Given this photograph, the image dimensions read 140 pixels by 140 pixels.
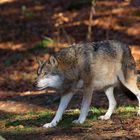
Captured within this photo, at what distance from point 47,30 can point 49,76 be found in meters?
18.3

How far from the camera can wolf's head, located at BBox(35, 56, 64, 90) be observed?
34.3 feet

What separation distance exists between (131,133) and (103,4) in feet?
70.6

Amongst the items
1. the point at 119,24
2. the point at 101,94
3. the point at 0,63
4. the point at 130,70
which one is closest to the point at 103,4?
the point at 119,24

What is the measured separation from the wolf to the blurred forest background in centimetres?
792

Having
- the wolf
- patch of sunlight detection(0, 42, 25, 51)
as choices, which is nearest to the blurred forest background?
patch of sunlight detection(0, 42, 25, 51)

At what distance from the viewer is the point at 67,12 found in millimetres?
30172

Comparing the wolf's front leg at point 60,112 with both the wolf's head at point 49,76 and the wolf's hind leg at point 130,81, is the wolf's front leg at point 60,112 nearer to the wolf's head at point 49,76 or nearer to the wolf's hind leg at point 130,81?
the wolf's head at point 49,76

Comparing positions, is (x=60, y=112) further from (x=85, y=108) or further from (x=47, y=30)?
(x=47, y=30)

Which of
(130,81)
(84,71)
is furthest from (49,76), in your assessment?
(130,81)

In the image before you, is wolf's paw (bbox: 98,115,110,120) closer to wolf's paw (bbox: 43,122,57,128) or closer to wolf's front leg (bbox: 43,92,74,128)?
wolf's front leg (bbox: 43,92,74,128)

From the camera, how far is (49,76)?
1051 centimetres

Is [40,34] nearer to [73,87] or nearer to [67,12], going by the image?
[67,12]

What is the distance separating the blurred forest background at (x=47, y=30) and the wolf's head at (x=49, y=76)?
8.28m

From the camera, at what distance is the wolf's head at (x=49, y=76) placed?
10.4m
